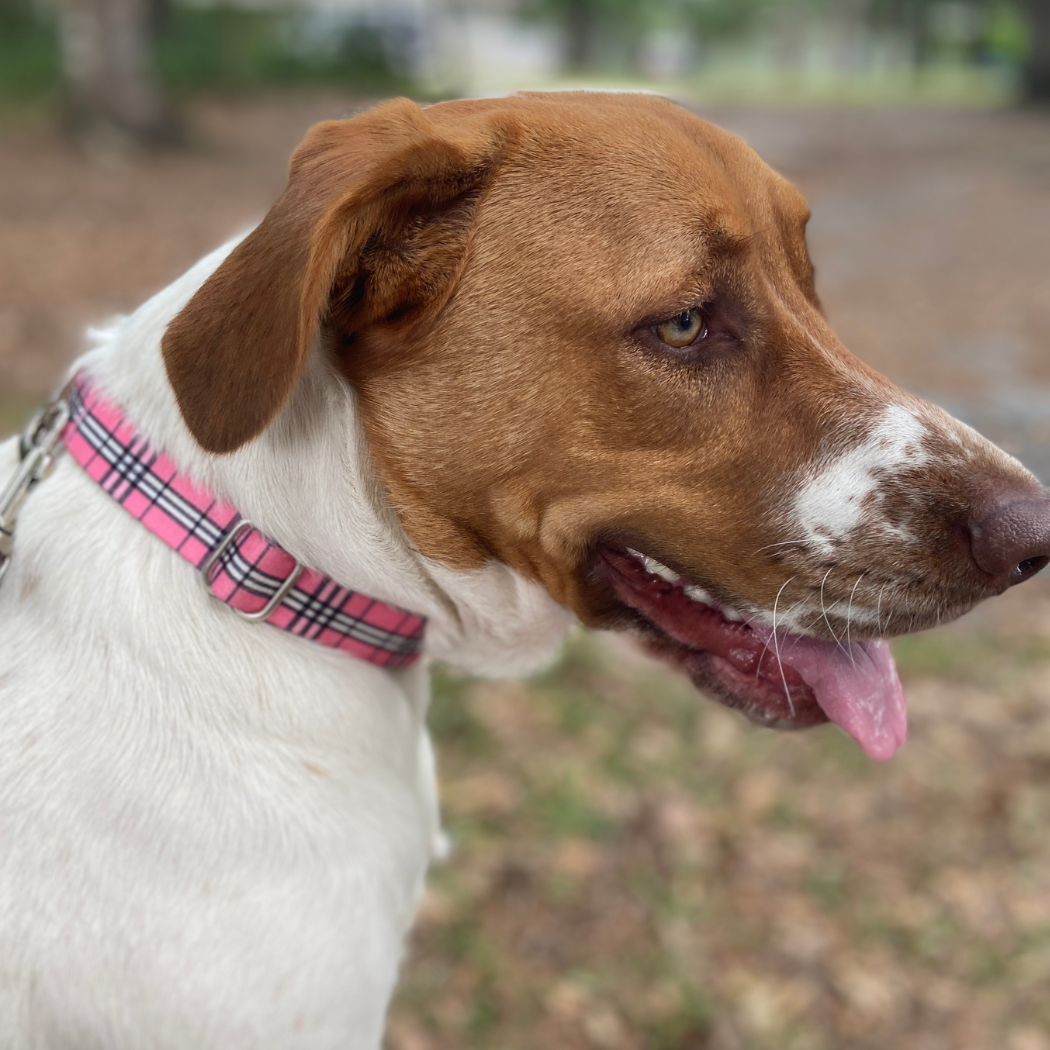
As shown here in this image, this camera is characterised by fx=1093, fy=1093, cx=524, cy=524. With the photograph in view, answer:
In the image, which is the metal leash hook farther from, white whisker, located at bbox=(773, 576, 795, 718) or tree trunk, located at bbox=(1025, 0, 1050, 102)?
tree trunk, located at bbox=(1025, 0, 1050, 102)

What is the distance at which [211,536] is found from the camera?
1.98 meters

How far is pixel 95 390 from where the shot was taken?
6.92 feet

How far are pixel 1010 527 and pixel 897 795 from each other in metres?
2.47

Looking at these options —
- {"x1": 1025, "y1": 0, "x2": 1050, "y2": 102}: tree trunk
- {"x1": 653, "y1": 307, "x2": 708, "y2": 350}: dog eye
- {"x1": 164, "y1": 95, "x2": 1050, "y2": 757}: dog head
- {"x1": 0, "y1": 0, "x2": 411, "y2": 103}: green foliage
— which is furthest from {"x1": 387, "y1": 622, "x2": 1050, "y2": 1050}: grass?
{"x1": 1025, "y1": 0, "x2": 1050, "y2": 102}: tree trunk

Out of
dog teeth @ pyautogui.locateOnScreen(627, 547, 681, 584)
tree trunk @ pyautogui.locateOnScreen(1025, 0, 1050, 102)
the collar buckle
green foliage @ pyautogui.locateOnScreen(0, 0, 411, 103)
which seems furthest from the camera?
tree trunk @ pyautogui.locateOnScreen(1025, 0, 1050, 102)

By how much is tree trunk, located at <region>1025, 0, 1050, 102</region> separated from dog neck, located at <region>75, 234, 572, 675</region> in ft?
93.0

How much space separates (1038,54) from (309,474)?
2967 centimetres

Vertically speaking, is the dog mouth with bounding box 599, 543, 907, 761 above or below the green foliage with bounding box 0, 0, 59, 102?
above

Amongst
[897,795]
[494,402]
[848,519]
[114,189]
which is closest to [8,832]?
[494,402]

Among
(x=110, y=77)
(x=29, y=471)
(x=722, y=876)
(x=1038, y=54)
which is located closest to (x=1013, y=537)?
(x=29, y=471)

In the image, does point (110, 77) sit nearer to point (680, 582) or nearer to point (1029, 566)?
point (680, 582)

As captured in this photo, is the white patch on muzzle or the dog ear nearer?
the dog ear

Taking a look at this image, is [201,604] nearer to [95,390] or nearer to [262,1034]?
[95,390]

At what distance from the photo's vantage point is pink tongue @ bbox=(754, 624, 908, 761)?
7.32 feet
